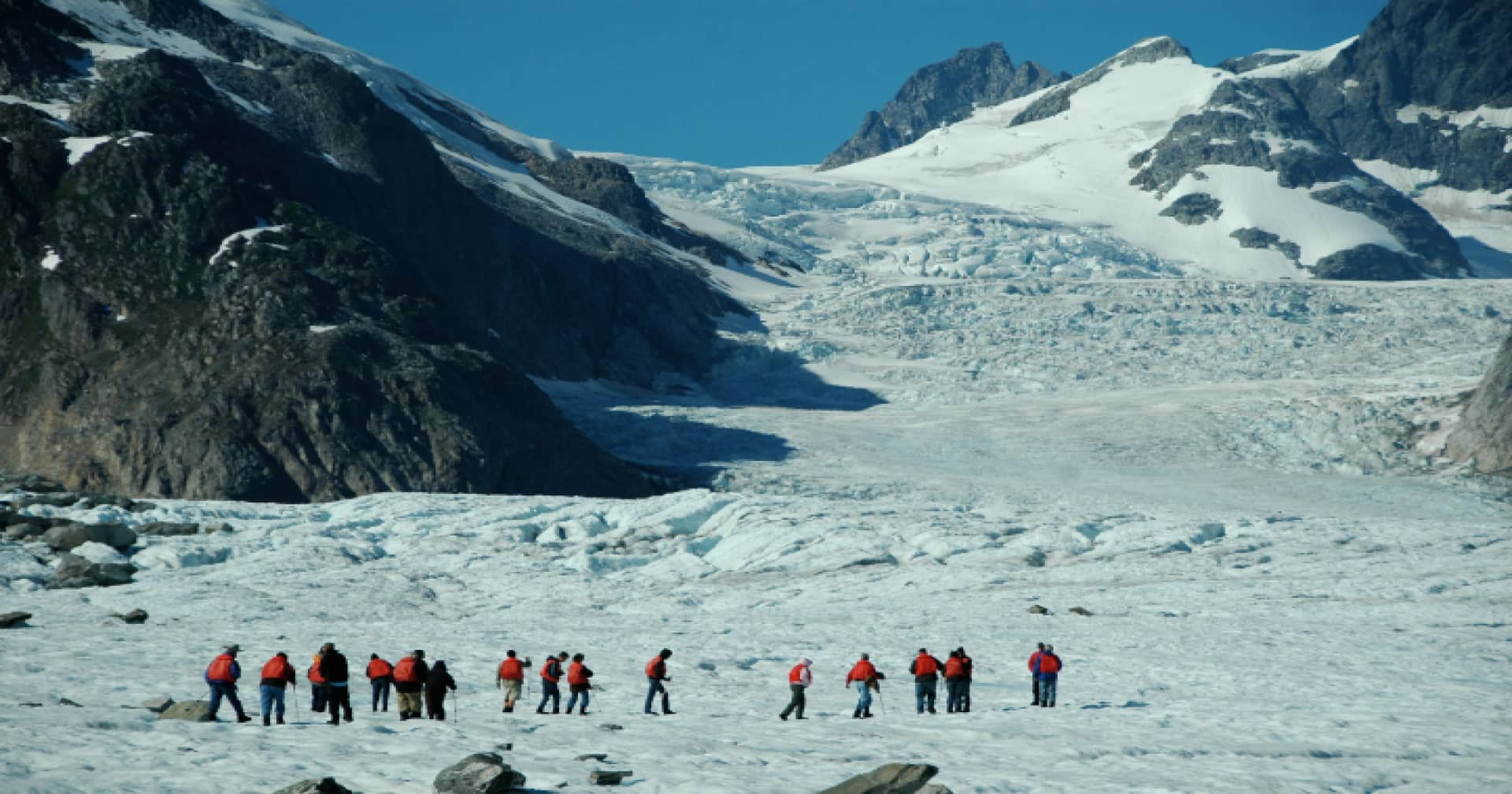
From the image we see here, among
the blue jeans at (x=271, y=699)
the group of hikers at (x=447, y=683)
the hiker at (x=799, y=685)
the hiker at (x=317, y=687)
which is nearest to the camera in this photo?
the blue jeans at (x=271, y=699)

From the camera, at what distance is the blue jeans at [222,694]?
19922 mm

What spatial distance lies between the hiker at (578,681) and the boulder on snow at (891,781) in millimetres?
8121

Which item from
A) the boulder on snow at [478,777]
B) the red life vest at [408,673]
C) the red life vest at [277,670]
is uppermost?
the red life vest at [277,670]

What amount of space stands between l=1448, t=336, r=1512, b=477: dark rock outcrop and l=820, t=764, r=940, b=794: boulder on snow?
66.1m

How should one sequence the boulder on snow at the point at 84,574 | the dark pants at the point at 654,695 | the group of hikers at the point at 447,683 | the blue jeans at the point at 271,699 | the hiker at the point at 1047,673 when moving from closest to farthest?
the blue jeans at the point at 271,699 < the group of hikers at the point at 447,683 < the dark pants at the point at 654,695 < the hiker at the point at 1047,673 < the boulder on snow at the point at 84,574

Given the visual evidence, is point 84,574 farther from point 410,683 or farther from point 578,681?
point 578,681

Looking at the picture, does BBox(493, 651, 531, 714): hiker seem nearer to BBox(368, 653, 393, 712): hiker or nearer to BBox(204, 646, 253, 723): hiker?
BBox(368, 653, 393, 712): hiker

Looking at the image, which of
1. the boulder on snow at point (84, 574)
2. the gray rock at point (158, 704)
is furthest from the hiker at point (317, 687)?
the boulder on snow at point (84, 574)

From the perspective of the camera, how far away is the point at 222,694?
20.3m

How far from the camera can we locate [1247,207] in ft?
618

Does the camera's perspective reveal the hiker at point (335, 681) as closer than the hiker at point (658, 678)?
Yes

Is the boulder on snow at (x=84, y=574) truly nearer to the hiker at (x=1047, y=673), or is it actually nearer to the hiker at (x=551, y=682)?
the hiker at (x=551, y=682)

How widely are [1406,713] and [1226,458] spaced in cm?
5526

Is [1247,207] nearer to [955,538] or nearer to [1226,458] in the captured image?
[1226,458]
